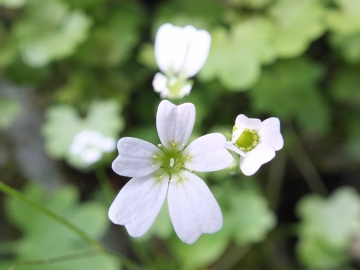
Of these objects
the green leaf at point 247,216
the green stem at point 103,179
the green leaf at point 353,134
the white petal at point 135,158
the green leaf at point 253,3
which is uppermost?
the green leaf at point 253,3

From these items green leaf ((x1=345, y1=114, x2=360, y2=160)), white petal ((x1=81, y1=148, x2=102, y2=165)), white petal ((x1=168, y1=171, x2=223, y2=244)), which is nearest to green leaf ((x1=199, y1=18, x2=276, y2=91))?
white petal ((x1=81, y1=148, x2=102, y2=165))

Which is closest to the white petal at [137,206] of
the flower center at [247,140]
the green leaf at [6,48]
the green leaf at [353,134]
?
the flower center at [247,140]

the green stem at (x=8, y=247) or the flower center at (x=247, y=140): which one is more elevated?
the green stem at (x=8, y=247)

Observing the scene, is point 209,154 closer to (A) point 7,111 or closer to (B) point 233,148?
(B) point 233,148

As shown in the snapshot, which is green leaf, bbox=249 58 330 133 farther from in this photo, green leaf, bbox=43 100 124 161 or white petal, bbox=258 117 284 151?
white petal, bbox=258 117 284 151

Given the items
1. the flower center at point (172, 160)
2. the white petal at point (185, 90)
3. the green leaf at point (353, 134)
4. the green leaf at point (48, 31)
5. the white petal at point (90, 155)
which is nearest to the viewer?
the flower center at point (172, 160)

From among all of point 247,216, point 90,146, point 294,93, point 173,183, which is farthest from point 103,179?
point 173,183

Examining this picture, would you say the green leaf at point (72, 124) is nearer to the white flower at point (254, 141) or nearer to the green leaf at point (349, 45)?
the white flower at point (254, 141)
